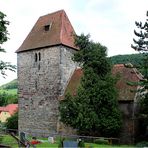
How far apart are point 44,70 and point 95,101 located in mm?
9336

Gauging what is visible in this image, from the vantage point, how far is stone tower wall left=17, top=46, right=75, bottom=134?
A: 113 feet

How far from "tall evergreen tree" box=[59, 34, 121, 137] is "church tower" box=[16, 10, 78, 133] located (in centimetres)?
544

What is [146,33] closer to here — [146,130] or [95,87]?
[95,87]

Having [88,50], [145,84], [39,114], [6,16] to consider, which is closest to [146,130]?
[145,84]

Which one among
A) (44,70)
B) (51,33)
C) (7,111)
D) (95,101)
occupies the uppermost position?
(51,33)

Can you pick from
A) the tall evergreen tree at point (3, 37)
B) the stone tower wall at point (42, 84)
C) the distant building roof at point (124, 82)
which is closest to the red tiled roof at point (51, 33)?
the stone tower wall at point (42, 84)

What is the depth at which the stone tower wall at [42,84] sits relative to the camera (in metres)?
34.4

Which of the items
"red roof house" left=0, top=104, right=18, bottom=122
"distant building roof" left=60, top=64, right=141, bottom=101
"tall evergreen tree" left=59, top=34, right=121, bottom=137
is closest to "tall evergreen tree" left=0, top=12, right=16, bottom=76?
"tall evergreen tree" left=59, top=34, right=121, bottom=137

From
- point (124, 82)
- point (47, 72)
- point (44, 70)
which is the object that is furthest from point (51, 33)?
point (124, 82)

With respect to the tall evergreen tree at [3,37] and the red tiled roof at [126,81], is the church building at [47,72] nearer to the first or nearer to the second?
the red tiled roof at [126,81]

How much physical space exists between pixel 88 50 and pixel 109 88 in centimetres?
400

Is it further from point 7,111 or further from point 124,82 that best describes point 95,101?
point 7,111

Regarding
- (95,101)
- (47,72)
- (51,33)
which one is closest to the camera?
(95,101)

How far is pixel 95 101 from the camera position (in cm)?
2830
